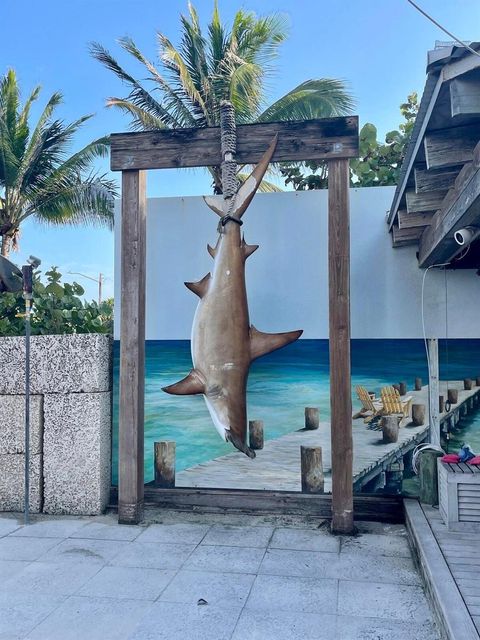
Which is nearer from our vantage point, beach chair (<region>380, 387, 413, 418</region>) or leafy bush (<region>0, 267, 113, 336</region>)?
beach chair (<region>380, 387, 413, 418</region>)

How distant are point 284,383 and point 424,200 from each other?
6.99ft

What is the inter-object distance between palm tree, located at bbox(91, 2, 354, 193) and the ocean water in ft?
26.9

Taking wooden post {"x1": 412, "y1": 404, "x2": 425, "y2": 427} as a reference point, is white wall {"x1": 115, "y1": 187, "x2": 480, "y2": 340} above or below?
above

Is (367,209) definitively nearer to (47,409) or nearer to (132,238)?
(132,238)

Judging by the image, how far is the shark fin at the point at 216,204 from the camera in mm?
4568

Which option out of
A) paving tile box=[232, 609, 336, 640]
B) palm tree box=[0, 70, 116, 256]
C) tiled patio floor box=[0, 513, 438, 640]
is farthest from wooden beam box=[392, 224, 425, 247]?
palm tree box=[0, 70, 116, 256]

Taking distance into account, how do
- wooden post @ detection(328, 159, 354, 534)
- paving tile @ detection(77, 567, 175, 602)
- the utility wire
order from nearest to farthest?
the utility wire, paving tile @ detection(77, 567, 175, 602), wooden post @ detection(328, 159, 354, 534)

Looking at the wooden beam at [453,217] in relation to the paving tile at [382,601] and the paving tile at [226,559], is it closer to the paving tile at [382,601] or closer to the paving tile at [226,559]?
the paving tile at [382,601]

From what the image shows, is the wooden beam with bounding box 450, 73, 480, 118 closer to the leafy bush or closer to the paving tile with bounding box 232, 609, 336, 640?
the paving tile with bounding box 232, 609, 336, 640

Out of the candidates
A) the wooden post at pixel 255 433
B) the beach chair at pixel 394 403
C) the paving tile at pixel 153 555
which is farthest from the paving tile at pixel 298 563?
the beach chair at pixel 394 403

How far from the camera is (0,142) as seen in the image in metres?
15.5

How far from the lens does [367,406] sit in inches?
212

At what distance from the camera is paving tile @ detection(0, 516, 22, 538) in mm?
4832

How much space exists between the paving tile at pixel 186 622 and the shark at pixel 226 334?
4.12ft
